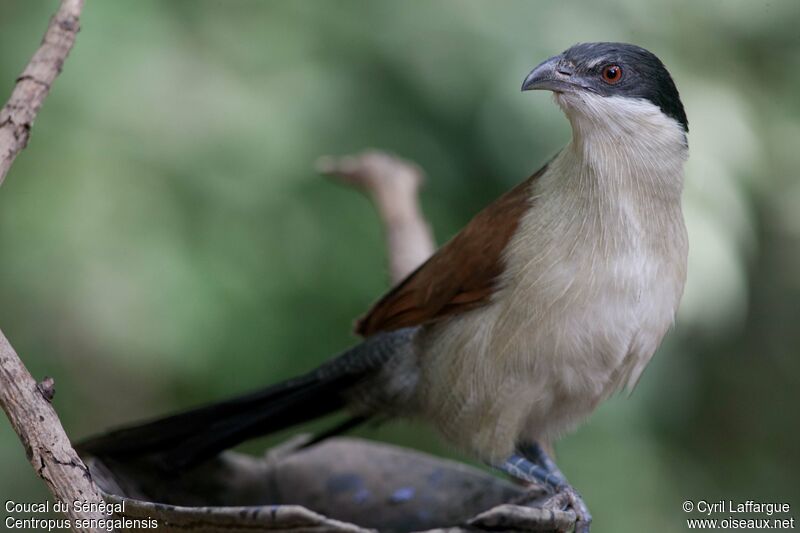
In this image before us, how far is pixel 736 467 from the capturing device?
4039 mm

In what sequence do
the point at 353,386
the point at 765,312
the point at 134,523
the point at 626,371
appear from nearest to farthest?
the point at 134,523
the point at 626,371
the point at 353,386
the point at 765,312

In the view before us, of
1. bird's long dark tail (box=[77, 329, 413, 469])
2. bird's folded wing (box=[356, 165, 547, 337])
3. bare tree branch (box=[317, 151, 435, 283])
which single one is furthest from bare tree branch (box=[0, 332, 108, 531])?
bare tree branch (box=[317, 151, 435, 283])

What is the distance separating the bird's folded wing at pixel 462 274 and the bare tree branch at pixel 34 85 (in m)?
0.92

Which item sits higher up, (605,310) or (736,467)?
(605,310)

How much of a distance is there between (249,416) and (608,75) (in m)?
1.14

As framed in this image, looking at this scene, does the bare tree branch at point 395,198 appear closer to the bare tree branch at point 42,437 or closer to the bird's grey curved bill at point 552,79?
the bird's grey curved bill at point 552,79

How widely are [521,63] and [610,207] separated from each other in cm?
126

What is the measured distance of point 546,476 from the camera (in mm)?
2039

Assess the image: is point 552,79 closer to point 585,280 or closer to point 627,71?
point 627,71

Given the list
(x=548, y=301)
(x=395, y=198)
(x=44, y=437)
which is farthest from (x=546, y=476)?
(x=395, y=198)

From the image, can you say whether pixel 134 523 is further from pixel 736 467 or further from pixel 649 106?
pixel 736 467

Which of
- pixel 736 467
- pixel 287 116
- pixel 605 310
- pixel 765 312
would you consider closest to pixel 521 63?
pixel 287 116

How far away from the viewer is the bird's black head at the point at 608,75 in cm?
187

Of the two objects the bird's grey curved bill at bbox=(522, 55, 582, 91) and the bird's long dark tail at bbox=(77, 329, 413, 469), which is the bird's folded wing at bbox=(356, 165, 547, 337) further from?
the bird's grey curved bill at bbox=(522, 55, 582, 91)
